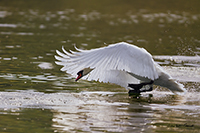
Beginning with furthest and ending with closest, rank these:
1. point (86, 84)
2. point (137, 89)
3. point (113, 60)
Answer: point (86, 84) < point (137, 89) < point (113, 60)

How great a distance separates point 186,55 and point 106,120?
9.11 meters

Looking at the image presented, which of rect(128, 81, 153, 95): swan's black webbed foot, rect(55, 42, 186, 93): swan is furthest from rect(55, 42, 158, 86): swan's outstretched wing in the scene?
rect(128, 81, 153, 95): swan's black webbed foot

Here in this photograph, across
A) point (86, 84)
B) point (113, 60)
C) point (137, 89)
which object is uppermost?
point (113, 60)

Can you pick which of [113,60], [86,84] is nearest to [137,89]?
[113,60]

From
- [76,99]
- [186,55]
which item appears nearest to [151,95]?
[76,99]

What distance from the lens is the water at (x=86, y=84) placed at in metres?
8.21

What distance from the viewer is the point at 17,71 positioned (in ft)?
43.7

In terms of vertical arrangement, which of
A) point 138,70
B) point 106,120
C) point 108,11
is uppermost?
point 108,11

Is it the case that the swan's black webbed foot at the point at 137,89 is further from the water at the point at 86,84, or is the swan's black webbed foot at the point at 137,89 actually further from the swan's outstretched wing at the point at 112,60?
the swan's outstretched wing at the point at 112,60

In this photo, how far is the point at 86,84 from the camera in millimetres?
12008

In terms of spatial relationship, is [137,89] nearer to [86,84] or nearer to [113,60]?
[113,60]

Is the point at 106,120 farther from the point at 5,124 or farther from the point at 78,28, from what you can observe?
the point at 78,28

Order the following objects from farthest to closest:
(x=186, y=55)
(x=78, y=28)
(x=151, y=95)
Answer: (x=78, y=28) < (x=186, y=55) < (x=151, y=95)

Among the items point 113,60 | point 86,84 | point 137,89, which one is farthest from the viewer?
point 86,84
